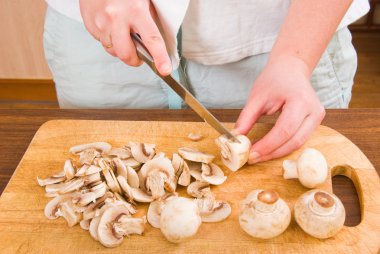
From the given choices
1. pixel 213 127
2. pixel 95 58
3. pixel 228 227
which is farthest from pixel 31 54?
pixel 228 227

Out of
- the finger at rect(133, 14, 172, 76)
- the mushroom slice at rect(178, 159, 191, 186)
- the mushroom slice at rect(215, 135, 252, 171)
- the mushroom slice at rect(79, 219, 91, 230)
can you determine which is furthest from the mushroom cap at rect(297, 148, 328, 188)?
the mushroom slice at rect(79, 219, 91, 230)

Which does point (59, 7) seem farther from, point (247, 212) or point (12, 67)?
point (12, 67)

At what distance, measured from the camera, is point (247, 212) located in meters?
0.86

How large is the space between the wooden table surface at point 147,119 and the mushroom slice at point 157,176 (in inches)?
8.9

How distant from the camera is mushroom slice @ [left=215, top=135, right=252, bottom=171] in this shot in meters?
1.00

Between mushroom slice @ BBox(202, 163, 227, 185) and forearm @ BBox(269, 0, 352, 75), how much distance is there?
281mm

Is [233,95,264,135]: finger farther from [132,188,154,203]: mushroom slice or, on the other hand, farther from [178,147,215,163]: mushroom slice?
[132,188,154,203]: mushroom slice

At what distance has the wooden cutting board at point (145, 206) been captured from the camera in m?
0.88

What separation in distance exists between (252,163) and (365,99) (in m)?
2.01

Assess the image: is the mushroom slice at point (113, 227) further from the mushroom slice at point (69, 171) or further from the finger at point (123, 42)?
the finger at point (123, 42)

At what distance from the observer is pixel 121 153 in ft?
3.49

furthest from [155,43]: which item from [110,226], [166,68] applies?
[110,226]

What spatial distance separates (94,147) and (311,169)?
50cm

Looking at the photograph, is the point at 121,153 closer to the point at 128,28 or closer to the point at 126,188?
the point at 126,188
